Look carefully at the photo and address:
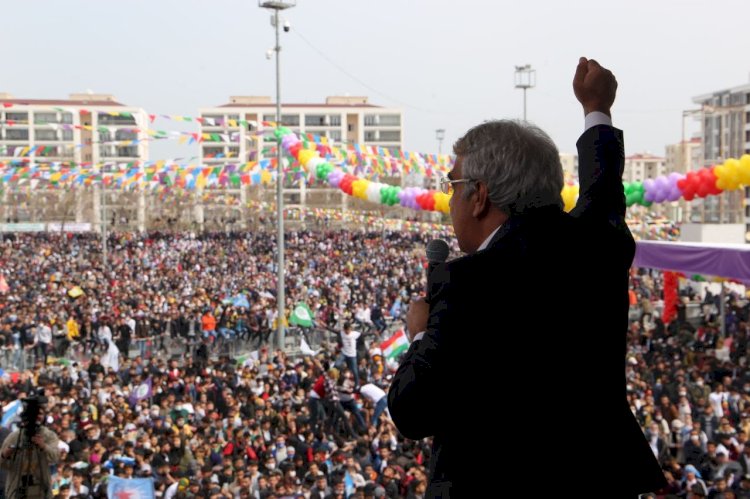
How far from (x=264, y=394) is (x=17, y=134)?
279ft

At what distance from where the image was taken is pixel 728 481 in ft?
26.0

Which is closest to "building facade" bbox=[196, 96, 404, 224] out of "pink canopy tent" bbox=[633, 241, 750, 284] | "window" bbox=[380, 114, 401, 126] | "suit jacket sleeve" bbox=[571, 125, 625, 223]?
"window" bbox=[380, 114, 401, 126]

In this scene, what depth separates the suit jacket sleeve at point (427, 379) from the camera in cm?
121

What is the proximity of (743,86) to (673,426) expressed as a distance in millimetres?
66000

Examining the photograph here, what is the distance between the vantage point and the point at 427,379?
1203 mm

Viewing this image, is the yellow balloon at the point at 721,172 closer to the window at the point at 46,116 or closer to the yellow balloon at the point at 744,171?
the yellow balloon at the point at 744,171

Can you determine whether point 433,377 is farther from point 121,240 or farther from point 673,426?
point 121,240

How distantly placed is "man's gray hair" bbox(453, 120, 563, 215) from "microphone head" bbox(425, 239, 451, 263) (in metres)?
0.24

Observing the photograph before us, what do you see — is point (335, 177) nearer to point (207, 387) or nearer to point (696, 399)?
point (207, 387)

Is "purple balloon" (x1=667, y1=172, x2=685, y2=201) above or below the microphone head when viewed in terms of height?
above

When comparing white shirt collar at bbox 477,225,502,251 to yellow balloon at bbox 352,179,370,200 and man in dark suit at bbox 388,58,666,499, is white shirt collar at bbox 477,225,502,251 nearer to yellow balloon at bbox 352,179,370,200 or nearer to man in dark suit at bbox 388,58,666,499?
man in dark suit at bbox 388,58,666,499

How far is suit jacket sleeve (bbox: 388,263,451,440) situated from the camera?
121 cm

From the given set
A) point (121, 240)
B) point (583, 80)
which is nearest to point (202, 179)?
point (583, 80)

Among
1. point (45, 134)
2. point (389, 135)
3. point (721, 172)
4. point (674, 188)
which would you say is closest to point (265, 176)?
point (674, 188)
